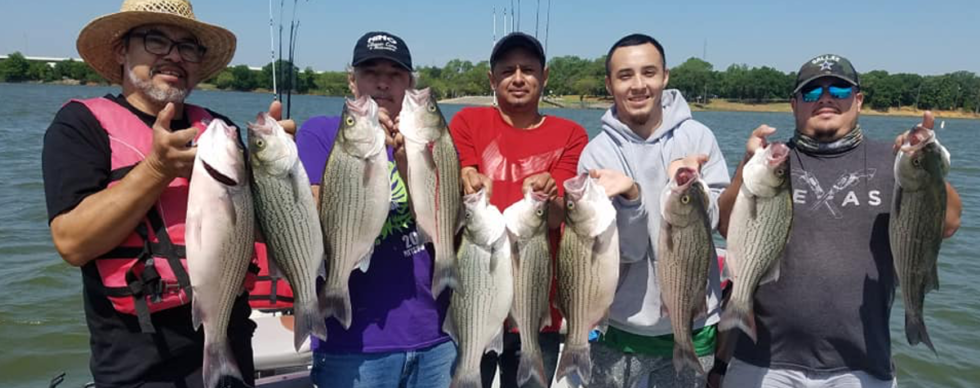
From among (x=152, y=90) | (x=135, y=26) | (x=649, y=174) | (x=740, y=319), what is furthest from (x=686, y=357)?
(x=135, y=26)

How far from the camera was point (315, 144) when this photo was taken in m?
3.47

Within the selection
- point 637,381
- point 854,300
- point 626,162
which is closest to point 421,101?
point 626,162

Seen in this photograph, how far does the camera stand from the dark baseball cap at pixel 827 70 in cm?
367

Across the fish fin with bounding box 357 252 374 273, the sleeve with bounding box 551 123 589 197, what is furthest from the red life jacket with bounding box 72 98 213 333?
the sleeve with bounding box 551 123 589 197

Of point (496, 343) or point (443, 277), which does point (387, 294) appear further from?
point (496, 343)

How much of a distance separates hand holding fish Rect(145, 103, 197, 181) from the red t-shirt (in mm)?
1691

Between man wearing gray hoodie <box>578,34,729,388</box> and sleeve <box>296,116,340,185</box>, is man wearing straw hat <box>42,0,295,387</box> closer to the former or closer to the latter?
sleeve <box>296,116,340,185</box>

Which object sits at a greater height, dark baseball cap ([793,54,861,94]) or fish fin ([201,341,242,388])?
dark baseball cap ([793,54,861,94])

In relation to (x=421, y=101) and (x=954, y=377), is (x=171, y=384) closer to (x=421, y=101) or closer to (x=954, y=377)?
(x=421, y=101)

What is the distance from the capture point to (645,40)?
374 cm

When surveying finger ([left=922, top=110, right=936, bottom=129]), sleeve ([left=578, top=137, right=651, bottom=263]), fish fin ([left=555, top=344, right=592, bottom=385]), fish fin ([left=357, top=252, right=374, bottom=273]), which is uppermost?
finger ([left=922, top=110, right=936, bottom=129])

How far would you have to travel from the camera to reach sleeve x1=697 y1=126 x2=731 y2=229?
3719mm

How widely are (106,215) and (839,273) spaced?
375cm

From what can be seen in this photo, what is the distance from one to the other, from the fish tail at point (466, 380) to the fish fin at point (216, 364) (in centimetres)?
115
